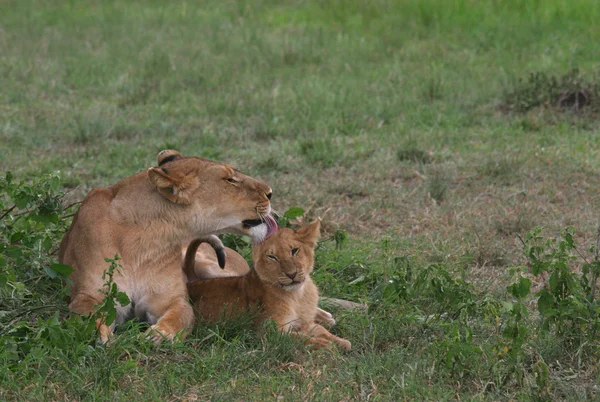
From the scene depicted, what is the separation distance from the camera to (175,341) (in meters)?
4.31

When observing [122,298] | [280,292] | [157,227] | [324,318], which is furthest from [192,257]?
[122,298]

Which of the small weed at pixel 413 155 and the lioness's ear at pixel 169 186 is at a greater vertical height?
the lioness's ear at pixel 169 186

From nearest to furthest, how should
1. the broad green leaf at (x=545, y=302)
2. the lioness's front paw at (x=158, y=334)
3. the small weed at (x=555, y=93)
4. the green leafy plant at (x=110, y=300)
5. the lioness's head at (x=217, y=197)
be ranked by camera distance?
the green leafy plant at (x=110, y=300) → the broad green leaf at (x=545, y=302) → the lioness's front paw at (x=158, y=334) → the lioness's head at (x=217, y=197) → the small weed at (x=555, y=93)

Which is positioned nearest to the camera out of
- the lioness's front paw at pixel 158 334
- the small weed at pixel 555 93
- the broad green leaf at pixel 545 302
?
the broad green leaf at pixel 545 302

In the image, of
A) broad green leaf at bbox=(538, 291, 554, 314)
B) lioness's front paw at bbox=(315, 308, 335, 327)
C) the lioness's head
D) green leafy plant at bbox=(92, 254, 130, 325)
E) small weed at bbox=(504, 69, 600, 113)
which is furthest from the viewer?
small weed at bbox=(504, 69, 600, 113)

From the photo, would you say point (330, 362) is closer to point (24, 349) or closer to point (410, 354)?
point (410, 354)

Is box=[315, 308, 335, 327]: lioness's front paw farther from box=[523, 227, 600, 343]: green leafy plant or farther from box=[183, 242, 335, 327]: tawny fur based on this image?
box=[523, 227, 600, 343]: green leafy plant

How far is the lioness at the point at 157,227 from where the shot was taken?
4.46m

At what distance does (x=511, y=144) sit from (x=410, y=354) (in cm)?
423

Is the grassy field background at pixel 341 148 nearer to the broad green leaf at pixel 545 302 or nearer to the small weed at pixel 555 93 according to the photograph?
the small weed at pixel 555 93

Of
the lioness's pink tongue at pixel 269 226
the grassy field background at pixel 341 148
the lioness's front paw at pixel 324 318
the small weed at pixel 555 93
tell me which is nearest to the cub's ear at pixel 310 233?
the lioness's pink tongue at pixel 269 226

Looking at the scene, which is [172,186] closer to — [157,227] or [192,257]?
[157,227]

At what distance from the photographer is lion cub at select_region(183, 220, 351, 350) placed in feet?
14.7

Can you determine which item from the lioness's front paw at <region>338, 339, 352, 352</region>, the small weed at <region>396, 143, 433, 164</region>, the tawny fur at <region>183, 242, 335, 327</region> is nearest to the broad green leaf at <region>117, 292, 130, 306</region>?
the tawny fur at <region>183, 242, 335, 327</region>
